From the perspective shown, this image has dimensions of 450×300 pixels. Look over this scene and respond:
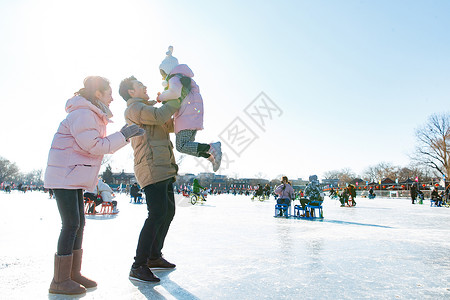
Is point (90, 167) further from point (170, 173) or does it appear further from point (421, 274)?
point (421, 274)

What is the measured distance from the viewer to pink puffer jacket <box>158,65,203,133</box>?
8.27ft

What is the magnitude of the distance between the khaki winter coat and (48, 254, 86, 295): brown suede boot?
2.47 ft

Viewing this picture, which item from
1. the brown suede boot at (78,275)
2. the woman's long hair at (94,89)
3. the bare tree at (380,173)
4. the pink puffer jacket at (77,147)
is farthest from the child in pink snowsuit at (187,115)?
the bare tree at (380,173)

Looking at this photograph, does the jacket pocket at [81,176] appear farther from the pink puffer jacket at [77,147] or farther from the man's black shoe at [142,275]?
the man's black shoe at [142,275]

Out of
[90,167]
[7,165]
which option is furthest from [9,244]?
[7,165]

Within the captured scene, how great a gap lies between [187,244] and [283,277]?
6.01ft

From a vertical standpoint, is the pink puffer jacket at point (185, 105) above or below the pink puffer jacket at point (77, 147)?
above

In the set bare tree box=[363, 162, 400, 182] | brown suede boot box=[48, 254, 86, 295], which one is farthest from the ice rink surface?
bare tree box=[363, 162, 400, 182]

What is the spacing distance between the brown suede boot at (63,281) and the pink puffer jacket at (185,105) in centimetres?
127

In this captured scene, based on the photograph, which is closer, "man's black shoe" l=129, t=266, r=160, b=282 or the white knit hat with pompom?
"man's black shoe" l=129, t=266, r=160, b=282

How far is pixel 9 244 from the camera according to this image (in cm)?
368

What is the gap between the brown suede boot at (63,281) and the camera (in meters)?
1.93

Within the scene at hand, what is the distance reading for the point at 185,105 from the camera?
2.61 m

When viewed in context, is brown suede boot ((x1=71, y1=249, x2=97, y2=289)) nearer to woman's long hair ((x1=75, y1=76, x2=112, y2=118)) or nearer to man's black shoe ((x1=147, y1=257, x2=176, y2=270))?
man's black shoe ((x1=147, y1=257, x2=176, y2=270))
